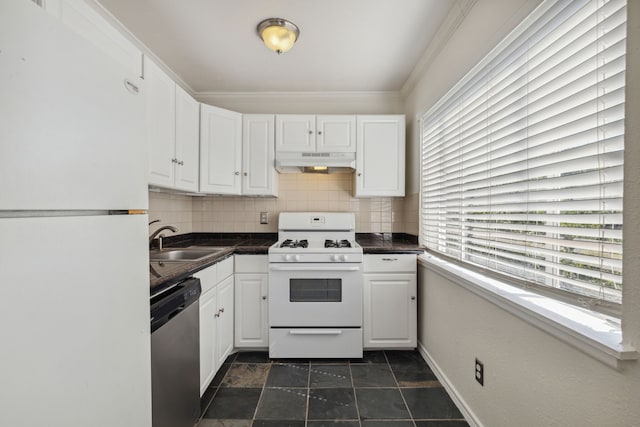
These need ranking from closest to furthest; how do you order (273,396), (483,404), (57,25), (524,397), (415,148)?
(57,25) < (524,397) < (483,404) < (273,396) < (415,148)

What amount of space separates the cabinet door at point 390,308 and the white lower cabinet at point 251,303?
86cm

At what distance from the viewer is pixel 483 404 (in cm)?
134

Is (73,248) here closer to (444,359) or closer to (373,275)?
(373,275)

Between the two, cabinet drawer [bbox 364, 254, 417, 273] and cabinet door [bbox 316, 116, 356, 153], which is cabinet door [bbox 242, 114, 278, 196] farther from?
cabinet drawer [bbox 364, 254, 417, 273]

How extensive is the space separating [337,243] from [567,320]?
1.70m

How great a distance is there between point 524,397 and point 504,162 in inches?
39.3

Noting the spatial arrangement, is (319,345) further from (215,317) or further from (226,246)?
(226,246)

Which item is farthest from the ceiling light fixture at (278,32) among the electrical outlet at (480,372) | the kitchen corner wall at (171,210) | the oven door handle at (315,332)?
the electrical outlet at (480,372)

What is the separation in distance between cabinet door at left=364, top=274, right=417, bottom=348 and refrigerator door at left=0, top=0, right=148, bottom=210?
73.5 inches

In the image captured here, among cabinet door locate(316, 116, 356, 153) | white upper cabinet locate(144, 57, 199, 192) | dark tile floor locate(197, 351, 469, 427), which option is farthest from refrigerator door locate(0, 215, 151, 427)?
cabinet door locate(316, 116, 356, 153)

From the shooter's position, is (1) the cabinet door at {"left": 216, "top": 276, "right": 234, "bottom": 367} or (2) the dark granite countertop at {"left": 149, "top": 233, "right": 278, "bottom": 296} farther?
(1) the cabinet door at {"left": 216, "top": 276, "right": 234, "bottom": 367}

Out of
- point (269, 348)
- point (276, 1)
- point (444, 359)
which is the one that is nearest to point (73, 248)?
point (276, 1)

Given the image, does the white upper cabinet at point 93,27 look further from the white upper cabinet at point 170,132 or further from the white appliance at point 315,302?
the white appliance at point 315,302

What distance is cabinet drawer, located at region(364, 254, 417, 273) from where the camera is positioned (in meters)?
2.18
